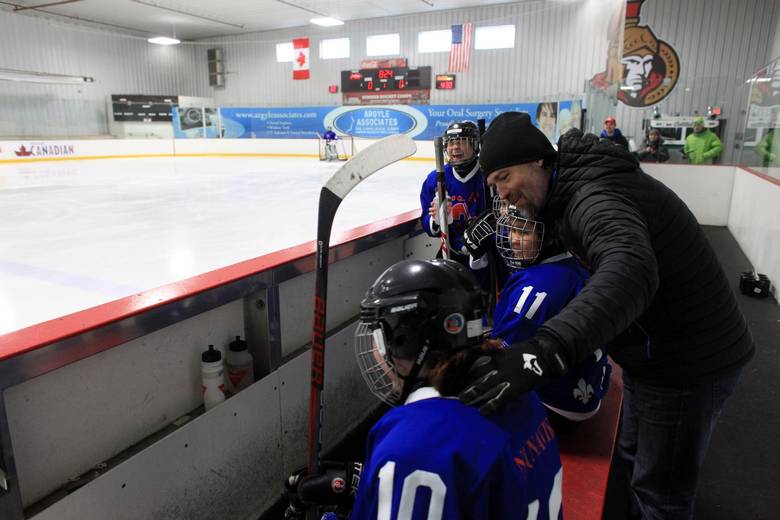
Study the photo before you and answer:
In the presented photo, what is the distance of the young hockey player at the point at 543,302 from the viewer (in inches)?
47.6

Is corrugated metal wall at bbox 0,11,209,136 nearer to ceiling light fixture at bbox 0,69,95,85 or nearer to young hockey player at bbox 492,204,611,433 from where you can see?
ceiling light fixture at bbox 0,69,95,85

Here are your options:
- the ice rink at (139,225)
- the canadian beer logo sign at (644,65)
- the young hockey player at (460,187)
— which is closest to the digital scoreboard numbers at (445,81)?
the canadian beer logo sign at (644,65)

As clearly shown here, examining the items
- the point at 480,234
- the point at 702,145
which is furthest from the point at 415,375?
the point at 702,145

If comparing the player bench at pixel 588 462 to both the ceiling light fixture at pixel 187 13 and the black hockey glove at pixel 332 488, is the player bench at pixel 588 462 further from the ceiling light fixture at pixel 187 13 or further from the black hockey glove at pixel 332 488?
the ceiling light fixture at pixel 187 13

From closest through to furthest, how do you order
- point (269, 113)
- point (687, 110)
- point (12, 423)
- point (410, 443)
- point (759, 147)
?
point (410, 443) < point (12, 423) < point (759, 147) < point (687, 110) < point (269, 113)

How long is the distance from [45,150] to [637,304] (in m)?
12.3

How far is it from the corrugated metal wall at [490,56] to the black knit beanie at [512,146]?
1191 cm

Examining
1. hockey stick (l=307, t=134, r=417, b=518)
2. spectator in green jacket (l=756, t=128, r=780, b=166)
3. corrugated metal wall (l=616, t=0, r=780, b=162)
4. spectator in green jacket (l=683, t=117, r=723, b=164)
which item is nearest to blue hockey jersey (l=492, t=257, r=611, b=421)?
hockey stick (l=307, t=134, r=417, b=518)

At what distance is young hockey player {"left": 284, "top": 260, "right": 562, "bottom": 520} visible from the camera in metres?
0.62

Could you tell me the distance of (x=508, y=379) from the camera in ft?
2.07

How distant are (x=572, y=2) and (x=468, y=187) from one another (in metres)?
12.6

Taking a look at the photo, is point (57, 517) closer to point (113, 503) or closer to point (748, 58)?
point (113, 503)

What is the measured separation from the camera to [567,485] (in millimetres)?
1297

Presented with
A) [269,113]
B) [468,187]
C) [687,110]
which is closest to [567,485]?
[468,187]
